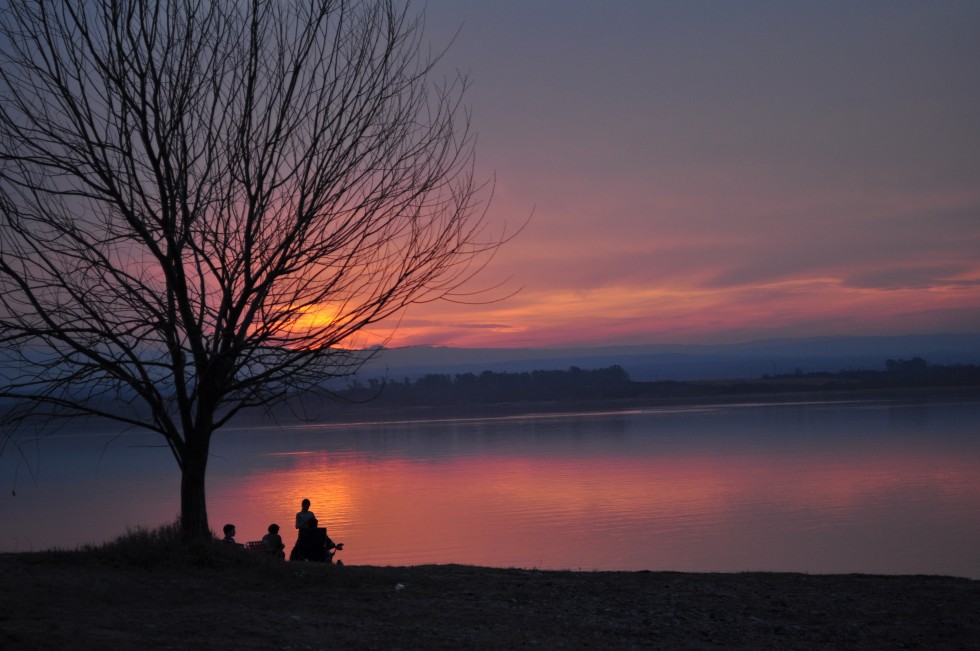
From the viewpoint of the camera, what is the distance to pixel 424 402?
114562mm

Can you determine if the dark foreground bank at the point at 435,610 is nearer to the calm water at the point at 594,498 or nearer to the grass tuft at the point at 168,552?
the grass tuft at the point at 168,552

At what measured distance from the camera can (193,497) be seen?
33.9 feet

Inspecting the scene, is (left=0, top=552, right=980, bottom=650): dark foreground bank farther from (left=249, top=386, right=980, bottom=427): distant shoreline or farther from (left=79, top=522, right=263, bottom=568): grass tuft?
(left=249, top=386, right=980, bottom=427): distant shoreline

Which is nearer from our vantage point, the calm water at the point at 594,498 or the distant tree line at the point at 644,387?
the calm water at the point at 594,498

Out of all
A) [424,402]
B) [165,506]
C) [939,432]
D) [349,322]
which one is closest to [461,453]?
[165,506]

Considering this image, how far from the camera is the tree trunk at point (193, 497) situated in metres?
10.3

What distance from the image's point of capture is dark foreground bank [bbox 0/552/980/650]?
7.58 meters

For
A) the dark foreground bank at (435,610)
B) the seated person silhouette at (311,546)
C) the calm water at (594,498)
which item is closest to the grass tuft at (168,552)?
the dark foreground bank at (435,610)

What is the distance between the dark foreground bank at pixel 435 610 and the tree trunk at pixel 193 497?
607mm

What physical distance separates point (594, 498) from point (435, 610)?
17.9 metres

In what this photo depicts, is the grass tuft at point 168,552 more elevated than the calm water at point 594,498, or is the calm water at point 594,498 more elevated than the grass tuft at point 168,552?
the grass tuft at point 168,552

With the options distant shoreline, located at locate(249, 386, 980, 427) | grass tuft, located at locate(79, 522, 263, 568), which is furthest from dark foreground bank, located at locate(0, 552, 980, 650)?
distant shoreline, located at locate(249, 386, 980, 427)

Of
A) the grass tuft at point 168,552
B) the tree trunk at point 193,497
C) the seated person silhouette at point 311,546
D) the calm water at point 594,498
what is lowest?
the calm water at point 594,498

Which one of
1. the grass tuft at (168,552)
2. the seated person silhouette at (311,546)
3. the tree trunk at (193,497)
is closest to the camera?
the grass tuft at (168,552)
